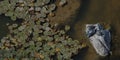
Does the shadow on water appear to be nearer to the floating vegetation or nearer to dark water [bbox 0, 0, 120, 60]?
dark water [bbox 0, 0, 120, 60]

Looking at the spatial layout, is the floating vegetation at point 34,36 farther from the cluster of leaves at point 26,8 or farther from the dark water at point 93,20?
the dark water at point 93,20

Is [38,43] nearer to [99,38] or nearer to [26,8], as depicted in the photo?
[26,8]

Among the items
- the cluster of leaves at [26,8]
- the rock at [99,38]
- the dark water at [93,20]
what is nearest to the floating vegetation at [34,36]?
the cluster of leaves at [26,8]

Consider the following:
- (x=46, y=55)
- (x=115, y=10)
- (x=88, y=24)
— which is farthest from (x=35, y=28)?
(x=115, y=10)

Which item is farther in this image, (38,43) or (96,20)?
(96,20)

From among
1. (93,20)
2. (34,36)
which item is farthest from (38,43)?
(93,20)

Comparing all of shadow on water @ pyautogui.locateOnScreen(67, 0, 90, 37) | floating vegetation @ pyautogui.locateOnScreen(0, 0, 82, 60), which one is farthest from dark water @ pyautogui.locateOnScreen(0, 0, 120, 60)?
floating vegetation @ pyautogui.locateOnScreen(0, 0, 82, 60)

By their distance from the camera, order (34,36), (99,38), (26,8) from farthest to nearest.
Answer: (26,8) < (34,36) < (99,38)
